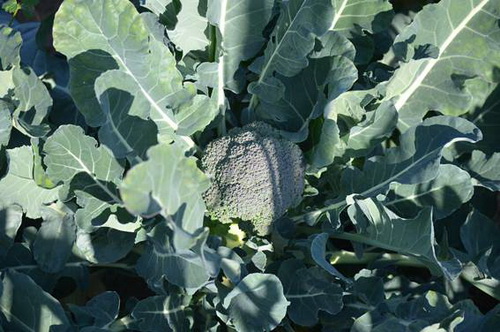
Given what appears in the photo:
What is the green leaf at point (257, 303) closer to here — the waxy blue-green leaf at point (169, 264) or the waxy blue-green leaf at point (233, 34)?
the waxy blue-green leaf at point (169, 264)

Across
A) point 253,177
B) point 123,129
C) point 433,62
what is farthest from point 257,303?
point 433,62

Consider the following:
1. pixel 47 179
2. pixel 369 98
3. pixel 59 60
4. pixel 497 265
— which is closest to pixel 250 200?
pixel 369 98

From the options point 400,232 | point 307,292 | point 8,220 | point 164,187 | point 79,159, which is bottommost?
point 307,292

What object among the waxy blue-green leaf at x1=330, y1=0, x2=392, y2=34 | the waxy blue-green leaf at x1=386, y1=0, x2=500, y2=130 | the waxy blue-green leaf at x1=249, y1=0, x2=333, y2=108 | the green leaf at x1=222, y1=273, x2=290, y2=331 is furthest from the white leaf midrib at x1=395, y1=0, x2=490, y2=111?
the green leaf at x1=222, y1=273, x2=290, y2=331

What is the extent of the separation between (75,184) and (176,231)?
17.9 inches

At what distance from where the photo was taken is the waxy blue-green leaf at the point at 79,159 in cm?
131

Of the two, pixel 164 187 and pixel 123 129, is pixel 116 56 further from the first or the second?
pixel 164 187

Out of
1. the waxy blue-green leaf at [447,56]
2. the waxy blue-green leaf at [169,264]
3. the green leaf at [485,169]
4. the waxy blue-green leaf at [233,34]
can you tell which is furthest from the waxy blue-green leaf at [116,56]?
the green leaf at [485,169]

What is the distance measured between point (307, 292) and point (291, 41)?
50 cm

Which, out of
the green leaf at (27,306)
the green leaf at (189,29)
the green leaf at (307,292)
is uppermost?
the green leaf at (189,29)

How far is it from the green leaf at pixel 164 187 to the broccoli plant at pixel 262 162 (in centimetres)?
21

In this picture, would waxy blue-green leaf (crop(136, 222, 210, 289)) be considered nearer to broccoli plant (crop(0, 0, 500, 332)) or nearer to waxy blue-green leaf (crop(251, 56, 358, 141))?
broccoli plant (crop(0, 0, 500, 332))

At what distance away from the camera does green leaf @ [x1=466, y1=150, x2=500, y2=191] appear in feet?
4.77

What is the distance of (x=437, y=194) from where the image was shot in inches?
55.6
